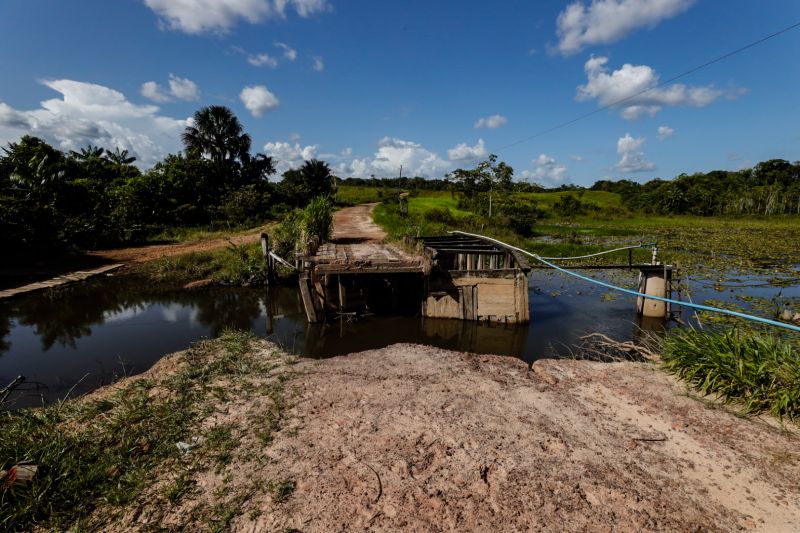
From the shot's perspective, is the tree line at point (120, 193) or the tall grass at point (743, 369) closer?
the tall grass at point (743, 369)

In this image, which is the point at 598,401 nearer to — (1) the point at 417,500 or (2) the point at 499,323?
(1) the point at 417,500

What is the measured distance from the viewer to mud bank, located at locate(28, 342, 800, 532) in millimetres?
3193

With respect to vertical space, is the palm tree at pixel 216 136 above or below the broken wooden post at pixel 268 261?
above

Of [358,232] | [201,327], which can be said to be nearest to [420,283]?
[201,327]

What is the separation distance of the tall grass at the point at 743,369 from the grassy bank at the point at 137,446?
5359 mm

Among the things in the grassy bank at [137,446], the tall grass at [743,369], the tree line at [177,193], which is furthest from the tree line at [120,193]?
the tall grass at [743,369]

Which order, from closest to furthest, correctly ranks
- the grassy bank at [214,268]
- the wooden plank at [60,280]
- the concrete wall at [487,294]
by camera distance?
the concrete wall at [487,294] → the wooden plank at [60,280] → the grassy bank at [214,268]

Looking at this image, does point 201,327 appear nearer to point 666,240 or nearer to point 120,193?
point 120,193

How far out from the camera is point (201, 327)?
32.6ft

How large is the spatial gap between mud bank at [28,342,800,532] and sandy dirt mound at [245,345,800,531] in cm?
1

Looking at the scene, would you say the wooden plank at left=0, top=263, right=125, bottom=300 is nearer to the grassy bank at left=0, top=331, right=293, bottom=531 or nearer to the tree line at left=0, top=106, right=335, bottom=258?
the tree line at left=0, top=106, right=335, bottom=258

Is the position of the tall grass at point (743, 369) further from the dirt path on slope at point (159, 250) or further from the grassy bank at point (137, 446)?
the dirt path on slope at point (159, 250)

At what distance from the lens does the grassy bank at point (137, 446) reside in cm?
320

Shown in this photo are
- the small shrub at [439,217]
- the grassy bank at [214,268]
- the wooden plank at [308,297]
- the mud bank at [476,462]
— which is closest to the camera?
the mud bank at [476,462]
